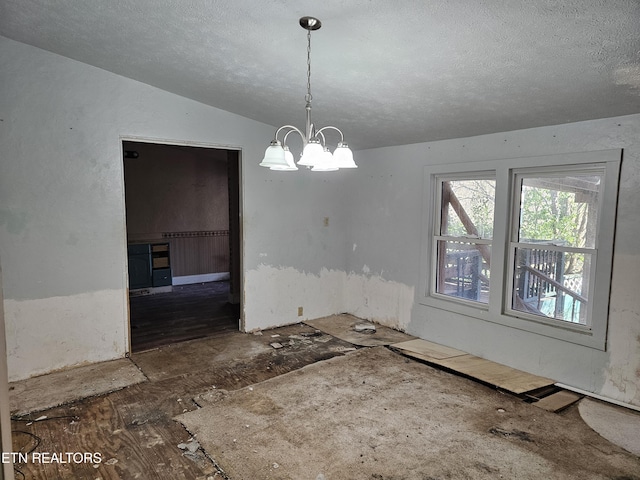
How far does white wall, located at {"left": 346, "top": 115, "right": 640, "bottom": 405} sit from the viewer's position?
2926mm

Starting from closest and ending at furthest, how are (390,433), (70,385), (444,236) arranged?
1. (390,433)
2. (70,385)
3. (444,236)

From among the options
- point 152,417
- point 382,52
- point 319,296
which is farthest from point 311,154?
point 319,296

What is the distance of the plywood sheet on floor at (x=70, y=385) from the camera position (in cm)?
304

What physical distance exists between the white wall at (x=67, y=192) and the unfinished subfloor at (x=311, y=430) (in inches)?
31.9

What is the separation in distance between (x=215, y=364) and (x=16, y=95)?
2958mm

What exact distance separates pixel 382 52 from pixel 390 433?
2.56 metres

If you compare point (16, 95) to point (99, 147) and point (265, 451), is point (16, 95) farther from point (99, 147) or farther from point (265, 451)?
point (265, 451)

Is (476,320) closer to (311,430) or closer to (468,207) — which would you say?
(468,207)

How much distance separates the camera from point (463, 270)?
13.8 ft

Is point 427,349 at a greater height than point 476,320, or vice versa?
point 476,320

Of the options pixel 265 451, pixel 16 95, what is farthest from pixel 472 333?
pixel 16 95

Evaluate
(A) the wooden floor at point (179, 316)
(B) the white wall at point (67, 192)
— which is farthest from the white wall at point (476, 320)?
(B) the white wall at point (67, 192)

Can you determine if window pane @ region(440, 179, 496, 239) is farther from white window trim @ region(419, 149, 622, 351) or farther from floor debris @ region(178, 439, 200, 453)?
floor debris @ region(178, 439, 200, 453)

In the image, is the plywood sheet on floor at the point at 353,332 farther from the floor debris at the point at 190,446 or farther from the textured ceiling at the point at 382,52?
the textured ceiling at the point at 382,52
